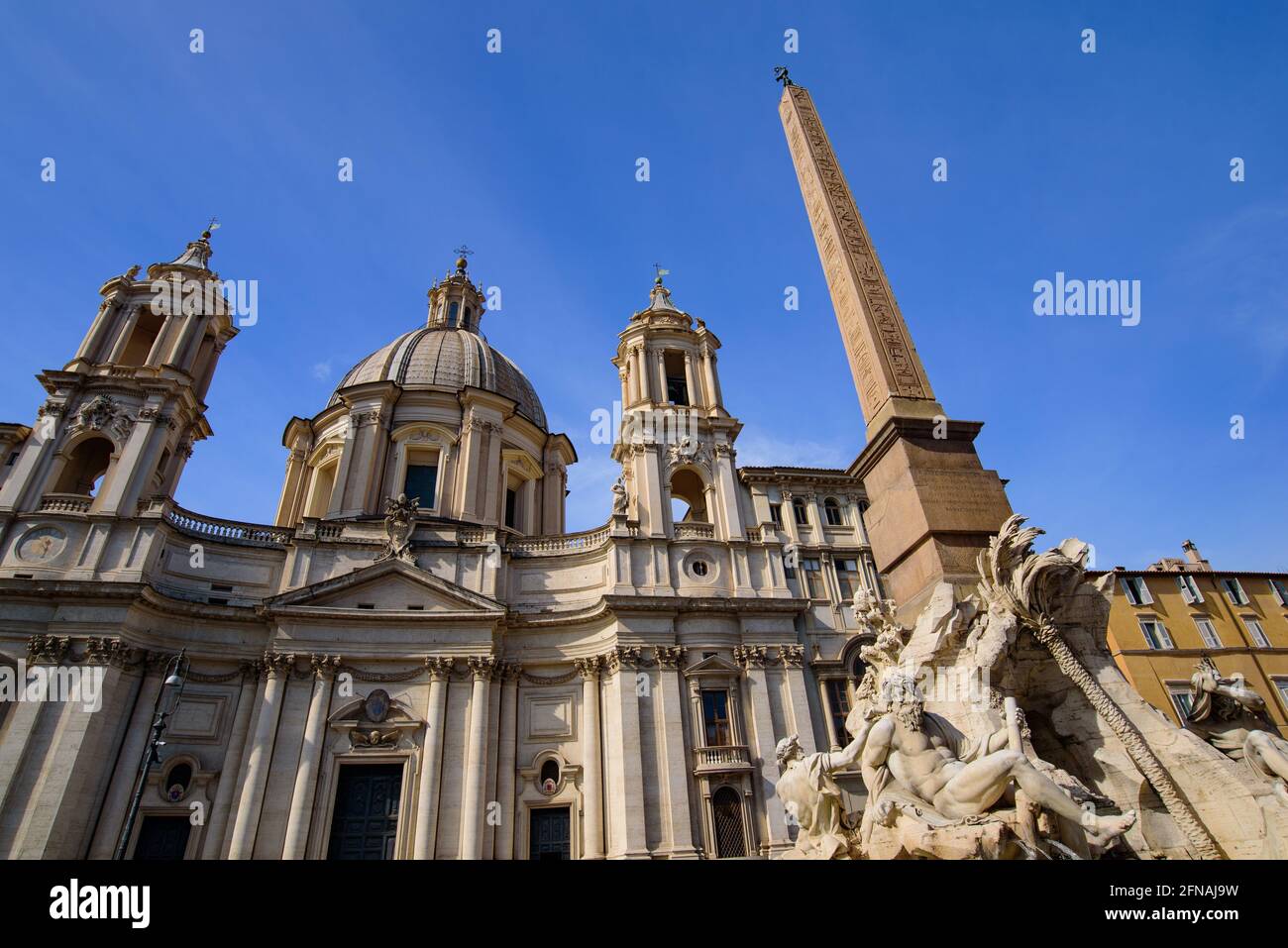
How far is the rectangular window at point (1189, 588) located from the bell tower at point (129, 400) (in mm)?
39785

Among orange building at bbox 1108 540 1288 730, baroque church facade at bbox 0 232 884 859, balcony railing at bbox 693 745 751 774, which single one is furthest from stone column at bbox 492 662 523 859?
orange building at bbox 1108 540 1288 730

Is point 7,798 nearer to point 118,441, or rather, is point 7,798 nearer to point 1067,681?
point 118,441

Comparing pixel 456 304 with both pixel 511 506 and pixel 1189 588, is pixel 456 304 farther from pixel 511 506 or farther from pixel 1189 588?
pixel 1189 588

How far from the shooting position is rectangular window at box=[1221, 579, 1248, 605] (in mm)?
27688

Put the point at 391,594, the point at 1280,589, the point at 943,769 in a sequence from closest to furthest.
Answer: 1. the point at 943,769
2. the point at 391,594
3. the point at 1280,589

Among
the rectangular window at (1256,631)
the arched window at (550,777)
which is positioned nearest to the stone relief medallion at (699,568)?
the arched window at (550,777)

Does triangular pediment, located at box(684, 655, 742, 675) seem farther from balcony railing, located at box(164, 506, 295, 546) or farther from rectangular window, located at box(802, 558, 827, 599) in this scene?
balcony railing, located at box(164, 506, 295, 546)

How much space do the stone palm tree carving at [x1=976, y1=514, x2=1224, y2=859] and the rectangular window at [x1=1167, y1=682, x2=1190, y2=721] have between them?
22779 mm

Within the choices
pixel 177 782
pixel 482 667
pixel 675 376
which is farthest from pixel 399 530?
pixel 675 376

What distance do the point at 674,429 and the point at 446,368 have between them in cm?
1341

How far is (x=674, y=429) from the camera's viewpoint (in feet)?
95.3

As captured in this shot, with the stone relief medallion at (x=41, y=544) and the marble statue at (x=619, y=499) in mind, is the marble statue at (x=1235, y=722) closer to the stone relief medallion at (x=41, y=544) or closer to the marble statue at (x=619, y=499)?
the marble statue at (x=619, y=499)

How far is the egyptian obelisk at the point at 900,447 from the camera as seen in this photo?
9.49 meters
